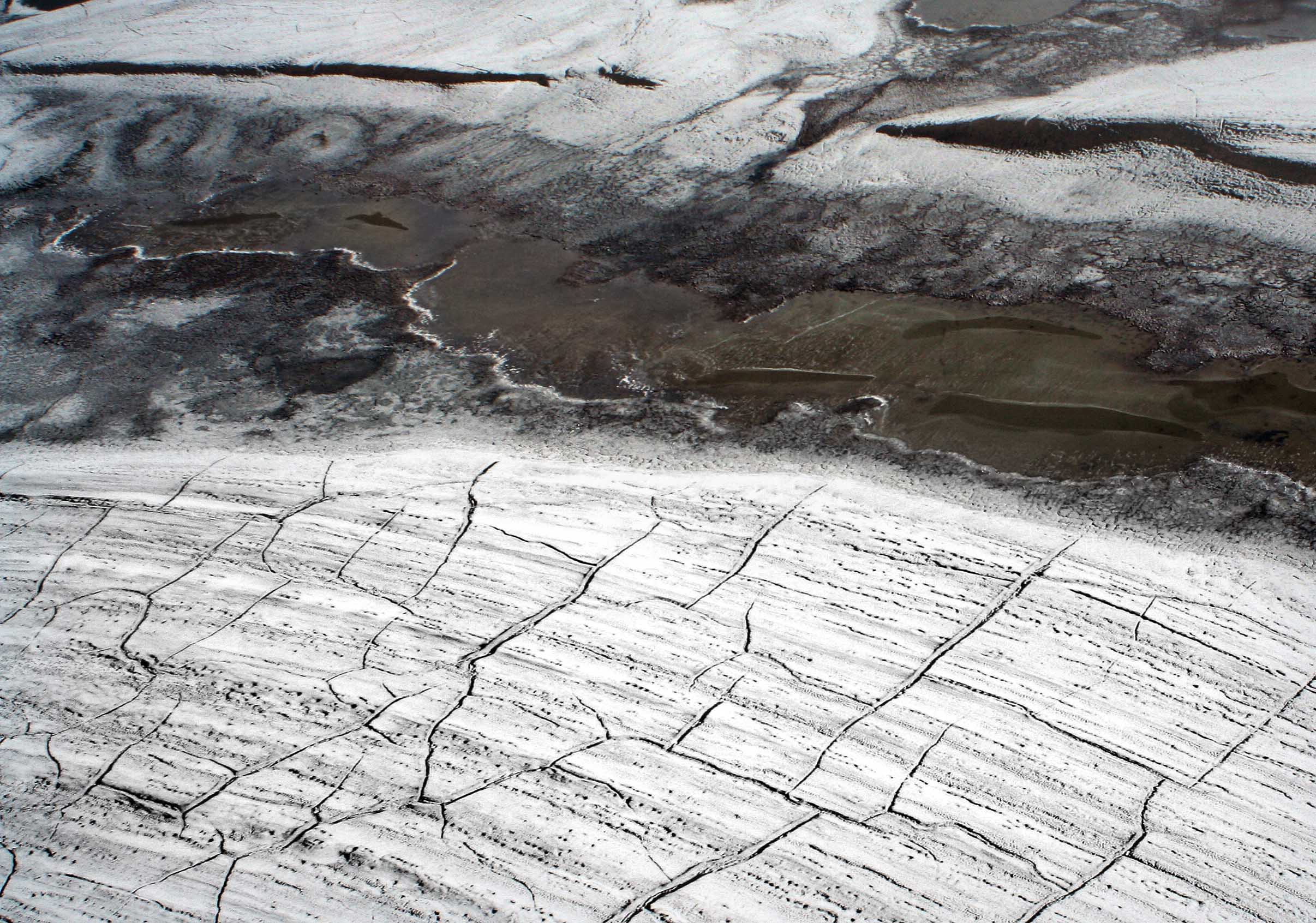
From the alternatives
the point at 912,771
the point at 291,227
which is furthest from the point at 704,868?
the point at 291,227

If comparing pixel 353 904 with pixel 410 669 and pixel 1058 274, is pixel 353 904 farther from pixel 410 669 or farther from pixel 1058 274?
pixel 1058 274

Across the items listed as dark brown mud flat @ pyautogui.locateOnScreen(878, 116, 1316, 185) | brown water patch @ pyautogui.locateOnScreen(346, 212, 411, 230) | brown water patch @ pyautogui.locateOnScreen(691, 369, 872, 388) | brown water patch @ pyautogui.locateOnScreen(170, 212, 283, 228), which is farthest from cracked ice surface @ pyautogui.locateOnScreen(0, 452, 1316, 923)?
dark brown mud flat @ pyautogui.locateOnScreen(878, 116, 1316, 185)

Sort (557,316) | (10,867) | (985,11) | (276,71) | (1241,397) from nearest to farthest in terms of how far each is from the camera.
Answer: (10,867) → (1241,397) → (557,316) → (276,71) → (985,11)

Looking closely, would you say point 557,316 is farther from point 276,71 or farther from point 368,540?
point 276,71

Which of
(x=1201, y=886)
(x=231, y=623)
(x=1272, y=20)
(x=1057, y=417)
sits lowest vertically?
(x=1201, y=886)

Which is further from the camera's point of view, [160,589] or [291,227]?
[291,227]

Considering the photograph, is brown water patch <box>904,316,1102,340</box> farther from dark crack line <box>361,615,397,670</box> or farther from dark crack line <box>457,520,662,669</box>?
dark crack line <box>361,615,397,670</box>
